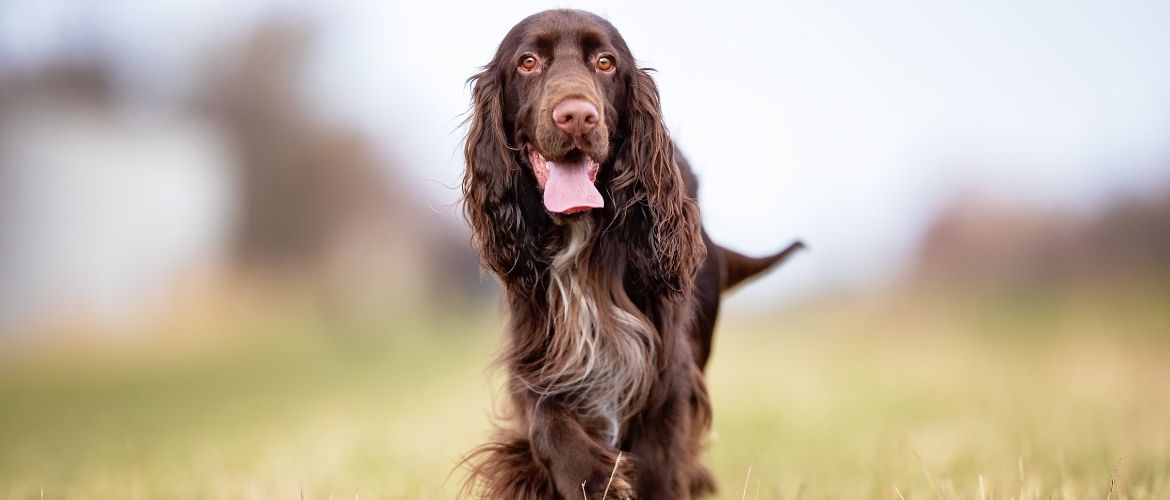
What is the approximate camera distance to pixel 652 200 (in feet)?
10.7

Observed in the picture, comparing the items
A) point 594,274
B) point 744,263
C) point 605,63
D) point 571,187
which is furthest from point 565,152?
point 744,263

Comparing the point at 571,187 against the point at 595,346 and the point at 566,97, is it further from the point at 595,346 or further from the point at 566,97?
the point at 595,346

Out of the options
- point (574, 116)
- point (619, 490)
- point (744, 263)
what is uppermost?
point (574, 116)

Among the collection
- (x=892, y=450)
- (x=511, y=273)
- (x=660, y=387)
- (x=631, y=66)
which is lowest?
(x=892, y=450)

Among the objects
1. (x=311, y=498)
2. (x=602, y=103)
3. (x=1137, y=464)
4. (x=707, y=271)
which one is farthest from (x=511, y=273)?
(x=1137, y=464)

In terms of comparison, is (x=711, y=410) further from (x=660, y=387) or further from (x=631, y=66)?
(x=631, y=66)

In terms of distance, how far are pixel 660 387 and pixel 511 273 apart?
0.56 meters

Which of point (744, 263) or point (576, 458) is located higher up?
point (744, 263)

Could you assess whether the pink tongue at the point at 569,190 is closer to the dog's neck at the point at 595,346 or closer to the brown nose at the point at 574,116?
the brown nose at the point at 574,116

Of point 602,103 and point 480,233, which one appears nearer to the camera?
point 602,103

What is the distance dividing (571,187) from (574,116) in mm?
224

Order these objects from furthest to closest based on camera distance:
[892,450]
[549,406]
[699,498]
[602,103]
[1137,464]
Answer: [892,450] → [1137,464] → [699,498] → [549,406] → [602,103]

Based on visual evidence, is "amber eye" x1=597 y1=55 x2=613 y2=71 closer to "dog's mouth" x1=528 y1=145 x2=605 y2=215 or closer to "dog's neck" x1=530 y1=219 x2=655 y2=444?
"dog's mouth" x1=528 y1=145 x2=605 y2=215

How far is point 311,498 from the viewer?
3.82 meters
